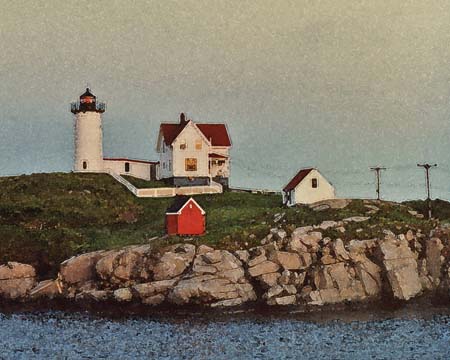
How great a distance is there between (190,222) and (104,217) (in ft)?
45.4

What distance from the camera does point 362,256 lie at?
62.5m

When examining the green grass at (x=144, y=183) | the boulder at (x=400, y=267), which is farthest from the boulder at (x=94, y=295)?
the green grass at (x=144, y=183)

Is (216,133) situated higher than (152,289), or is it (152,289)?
(216,133)

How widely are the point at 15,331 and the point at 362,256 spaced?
22.0 meters

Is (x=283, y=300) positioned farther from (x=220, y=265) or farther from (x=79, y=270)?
(x=79, y=270)

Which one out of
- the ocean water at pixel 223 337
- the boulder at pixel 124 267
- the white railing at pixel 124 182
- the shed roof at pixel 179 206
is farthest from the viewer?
the white railing at pixel 124 182

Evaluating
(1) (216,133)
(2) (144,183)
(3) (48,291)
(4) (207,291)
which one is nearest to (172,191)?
(2) (144,183)

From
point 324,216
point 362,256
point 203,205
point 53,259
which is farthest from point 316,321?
point 203,205

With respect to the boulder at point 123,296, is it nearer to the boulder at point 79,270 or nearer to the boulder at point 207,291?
the boulder at point 207,291

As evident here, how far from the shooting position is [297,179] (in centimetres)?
7875

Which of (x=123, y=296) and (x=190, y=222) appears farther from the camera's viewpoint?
(x=190, y=222)

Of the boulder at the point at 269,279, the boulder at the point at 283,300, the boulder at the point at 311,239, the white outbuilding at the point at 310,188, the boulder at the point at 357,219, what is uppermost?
the white outbuilding at the point at 310,188

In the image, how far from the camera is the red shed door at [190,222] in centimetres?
6900

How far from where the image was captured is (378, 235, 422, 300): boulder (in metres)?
60.9
